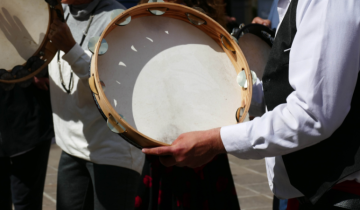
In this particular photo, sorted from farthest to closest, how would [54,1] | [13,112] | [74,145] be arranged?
[13,112] < [74,145] < [54,1]

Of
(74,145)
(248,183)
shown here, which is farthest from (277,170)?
(248,183)

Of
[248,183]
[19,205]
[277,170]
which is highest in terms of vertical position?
[277,170]

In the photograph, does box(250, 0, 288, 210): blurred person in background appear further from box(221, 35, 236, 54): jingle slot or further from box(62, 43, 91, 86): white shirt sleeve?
box(62, 43, 91, 86): white shirt sleeve

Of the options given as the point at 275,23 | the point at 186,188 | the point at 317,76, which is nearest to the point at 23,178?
the point at 186,188

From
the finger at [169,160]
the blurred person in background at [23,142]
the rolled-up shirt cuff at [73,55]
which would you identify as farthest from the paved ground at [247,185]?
the finger at [169,160]

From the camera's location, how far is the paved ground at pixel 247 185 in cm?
356

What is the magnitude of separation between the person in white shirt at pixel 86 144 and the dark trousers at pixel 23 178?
617 millimetres

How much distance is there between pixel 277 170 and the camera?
1443 mm

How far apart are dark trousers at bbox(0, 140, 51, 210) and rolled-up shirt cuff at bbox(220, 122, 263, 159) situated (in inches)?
69.0

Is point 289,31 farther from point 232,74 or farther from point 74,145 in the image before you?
point 74,145

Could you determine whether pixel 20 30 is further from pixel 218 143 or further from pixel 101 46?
pixel 218 143

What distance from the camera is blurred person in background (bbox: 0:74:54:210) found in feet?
8.66

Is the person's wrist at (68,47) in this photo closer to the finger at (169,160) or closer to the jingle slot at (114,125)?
the jingle slot at (114,125)

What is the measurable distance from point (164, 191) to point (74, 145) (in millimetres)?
514
